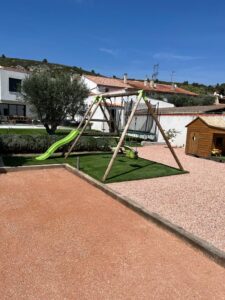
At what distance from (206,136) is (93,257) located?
37.7ft

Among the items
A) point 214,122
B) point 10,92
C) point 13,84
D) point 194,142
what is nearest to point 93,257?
point 194,142

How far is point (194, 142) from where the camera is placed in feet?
49.9

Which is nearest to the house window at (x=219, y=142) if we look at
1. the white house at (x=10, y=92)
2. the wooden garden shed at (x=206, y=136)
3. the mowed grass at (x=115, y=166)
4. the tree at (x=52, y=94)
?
the wooden garden shed at (x=206, y=136)

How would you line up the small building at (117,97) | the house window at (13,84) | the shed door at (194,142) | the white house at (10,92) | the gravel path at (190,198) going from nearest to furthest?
the gravel path at (190,198) < the shed door at (194,142) < the small building at (117,97) < the white house at (10,92) < the house window at (13,84)

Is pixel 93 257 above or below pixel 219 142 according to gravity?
below

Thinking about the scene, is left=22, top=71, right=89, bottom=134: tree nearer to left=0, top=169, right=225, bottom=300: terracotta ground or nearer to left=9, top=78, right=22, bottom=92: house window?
left=0, top=169, right=225, bottom=300: terracotta ground

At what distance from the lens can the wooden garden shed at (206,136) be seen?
46.6 ft

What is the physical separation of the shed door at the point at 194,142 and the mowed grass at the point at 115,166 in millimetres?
3828

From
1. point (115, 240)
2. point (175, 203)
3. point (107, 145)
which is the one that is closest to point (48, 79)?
point (107, 145)

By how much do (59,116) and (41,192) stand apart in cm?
1412

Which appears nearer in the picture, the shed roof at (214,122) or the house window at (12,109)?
the shed roof at (214,122)

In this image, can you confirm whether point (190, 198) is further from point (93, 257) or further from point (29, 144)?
point (29, 144)

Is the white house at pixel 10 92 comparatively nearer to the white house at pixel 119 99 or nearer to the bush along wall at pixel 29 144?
the white house at pixel 119 99

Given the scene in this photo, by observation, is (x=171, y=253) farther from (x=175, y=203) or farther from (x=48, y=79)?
(x=48, y=79)
